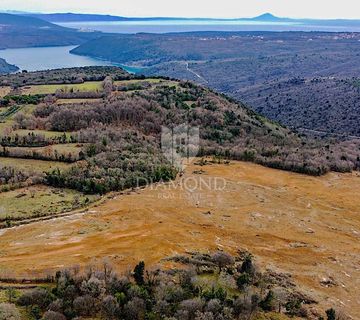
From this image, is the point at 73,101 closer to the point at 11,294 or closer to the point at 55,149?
the point at 55,149

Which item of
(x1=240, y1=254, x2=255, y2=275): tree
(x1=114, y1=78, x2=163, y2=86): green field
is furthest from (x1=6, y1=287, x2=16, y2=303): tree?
(x1=114, y1=78, x2=163, y2=86): green field

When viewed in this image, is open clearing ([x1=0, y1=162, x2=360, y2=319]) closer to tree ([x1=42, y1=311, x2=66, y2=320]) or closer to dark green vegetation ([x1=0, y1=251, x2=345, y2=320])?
dark green vegetation ([x1=0, y1=251, x2=345, y2=320])

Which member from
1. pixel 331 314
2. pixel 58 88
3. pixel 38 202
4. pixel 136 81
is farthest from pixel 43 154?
pixel 136 81

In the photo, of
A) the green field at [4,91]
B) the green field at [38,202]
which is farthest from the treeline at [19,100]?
the green field at [38,202]

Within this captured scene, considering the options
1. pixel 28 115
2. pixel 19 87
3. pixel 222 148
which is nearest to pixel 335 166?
pixel 222 148

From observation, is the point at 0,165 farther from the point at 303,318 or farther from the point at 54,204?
the point at 303,318

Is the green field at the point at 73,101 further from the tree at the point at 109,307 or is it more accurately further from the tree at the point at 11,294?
the tree at the point at 109,307
